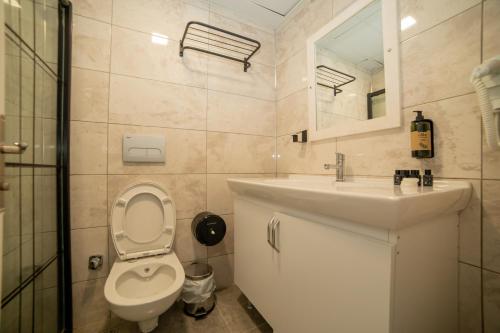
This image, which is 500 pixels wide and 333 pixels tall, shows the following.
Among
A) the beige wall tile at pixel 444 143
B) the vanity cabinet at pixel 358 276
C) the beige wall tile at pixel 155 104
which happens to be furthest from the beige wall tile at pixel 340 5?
the vanity cabinet at pixel 358 276

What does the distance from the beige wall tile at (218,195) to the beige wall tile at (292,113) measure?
1.99 feet

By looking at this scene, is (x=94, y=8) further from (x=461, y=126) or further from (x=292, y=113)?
(x=461, y=126)

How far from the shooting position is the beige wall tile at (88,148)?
4.09ft

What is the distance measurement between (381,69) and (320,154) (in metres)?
0.59

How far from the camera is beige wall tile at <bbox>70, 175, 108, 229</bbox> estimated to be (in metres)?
1.24

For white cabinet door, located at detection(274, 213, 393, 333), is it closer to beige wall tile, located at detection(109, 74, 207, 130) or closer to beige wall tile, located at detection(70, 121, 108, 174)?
beige wall tile, located at detection(109, 74, 207, 130)

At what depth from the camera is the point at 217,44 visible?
1.65 metres

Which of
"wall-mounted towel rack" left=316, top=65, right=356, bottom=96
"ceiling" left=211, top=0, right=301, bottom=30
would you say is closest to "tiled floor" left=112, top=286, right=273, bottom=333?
"wall-mounted towel rack" left=316, top=65, right=356, bottom=96

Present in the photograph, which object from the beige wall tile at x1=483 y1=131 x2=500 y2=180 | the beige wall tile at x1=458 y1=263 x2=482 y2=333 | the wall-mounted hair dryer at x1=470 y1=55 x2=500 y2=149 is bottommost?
the beige wall tile at x1=458 y1=263 x2=482 y2=333

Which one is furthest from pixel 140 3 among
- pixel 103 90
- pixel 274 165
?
pixel 274 165

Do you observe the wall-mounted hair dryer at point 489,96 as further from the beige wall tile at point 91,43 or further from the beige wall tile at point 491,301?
the beige wall tile at point 91,43

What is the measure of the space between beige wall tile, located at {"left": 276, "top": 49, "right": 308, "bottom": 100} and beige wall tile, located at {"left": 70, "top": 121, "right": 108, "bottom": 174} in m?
1.35

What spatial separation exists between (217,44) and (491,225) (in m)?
1.86

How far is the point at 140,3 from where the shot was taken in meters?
1.42
